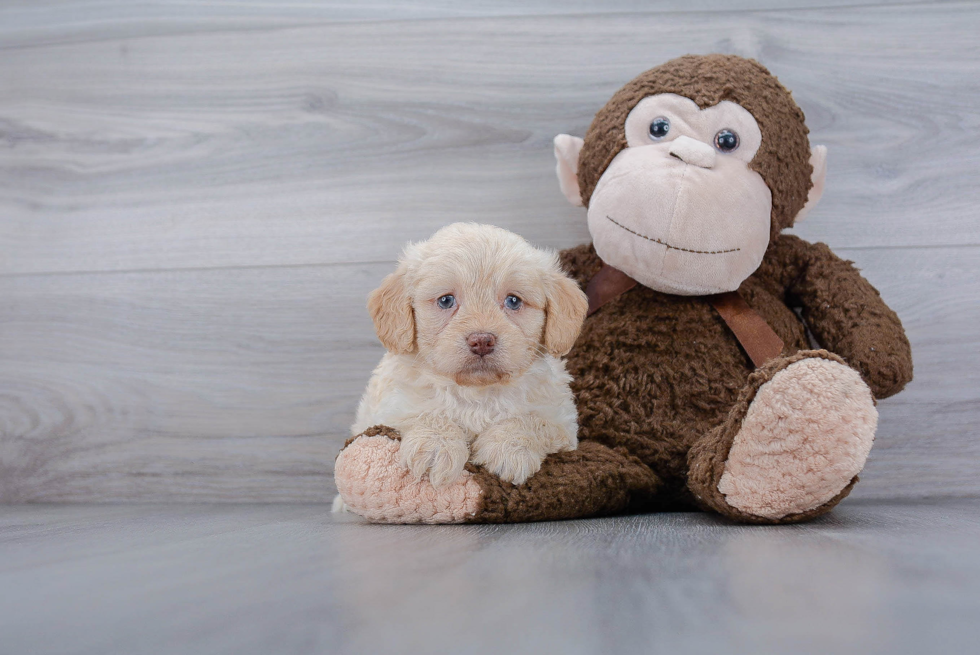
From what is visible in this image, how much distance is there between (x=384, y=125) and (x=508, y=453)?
772 millimetres

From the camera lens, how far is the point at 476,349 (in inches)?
33.7

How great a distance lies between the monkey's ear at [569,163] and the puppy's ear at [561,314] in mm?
253

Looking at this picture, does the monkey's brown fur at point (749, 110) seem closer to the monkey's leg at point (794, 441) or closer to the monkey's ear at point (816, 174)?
the monkey's ear at point (816, 174)

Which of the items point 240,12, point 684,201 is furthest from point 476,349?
point 240,12

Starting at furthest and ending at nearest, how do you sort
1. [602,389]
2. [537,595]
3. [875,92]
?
[875,92]
[602,389]
[537,595]

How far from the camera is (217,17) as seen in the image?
1.40m

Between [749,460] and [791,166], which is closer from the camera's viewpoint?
[749,460]

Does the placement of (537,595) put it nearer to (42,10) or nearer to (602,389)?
(602,389)

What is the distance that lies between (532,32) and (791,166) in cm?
57

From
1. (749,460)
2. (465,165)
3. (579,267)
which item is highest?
(465,165)

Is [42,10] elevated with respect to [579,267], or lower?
elevated

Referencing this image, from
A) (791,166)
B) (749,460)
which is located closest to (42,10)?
(791,166)

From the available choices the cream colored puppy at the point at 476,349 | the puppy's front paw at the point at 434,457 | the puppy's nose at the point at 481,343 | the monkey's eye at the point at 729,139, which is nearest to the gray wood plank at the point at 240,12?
the monkey's eye at the point at 729,139

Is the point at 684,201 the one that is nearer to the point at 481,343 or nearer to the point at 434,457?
the point at 481,343
